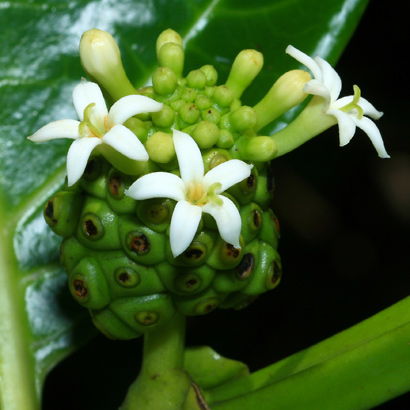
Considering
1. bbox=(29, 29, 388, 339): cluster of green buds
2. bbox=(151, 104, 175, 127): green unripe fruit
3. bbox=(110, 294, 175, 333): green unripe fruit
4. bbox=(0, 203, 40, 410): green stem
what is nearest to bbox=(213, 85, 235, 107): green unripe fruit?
bbox=(29, 29, 388, 339): cluster of green buds

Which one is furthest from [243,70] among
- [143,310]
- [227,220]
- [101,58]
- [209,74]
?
[143,310]

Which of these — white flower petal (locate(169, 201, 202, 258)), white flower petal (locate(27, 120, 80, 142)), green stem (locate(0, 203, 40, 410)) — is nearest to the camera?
white flower petal (locate(169, 201, 202, 258))

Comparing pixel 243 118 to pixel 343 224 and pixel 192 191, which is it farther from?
pixel 343 224

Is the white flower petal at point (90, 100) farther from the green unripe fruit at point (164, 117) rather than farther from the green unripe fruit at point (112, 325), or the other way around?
the green unripe fruit at point (112, 325)

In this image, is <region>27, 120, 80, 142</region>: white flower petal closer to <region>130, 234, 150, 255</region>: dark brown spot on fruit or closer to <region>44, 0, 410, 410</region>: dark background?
<region>130, 234, 150, 255</region>: dark brown spot on fruit

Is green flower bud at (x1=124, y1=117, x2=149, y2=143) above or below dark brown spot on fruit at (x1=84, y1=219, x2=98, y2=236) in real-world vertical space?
above

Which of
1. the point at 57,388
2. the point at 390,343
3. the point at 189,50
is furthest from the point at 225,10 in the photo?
the point at 57,388
